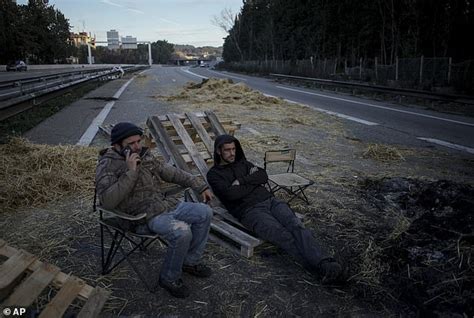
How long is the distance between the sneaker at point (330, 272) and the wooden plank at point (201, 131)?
2866 mm

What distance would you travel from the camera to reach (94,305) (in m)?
2.85

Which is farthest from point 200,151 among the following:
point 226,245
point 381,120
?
point 381,120

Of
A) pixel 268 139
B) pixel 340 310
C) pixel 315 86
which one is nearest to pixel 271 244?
pixel 340 310

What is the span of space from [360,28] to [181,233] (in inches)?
1524

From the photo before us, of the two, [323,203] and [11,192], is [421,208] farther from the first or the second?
[11,192]

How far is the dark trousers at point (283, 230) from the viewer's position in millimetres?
3547

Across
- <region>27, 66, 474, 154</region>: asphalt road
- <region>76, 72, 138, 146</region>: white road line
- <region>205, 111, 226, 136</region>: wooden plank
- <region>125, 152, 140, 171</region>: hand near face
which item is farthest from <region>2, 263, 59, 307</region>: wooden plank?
<region>27, 66, 474, 154</region>: asphalt road

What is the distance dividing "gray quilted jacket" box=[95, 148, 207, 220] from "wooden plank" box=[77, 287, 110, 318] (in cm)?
71

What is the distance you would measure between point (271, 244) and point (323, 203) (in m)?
1.47

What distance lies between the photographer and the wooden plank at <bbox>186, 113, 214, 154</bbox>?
19.2ft

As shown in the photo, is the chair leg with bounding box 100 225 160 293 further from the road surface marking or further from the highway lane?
the highway lane

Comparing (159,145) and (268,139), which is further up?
(159,145)

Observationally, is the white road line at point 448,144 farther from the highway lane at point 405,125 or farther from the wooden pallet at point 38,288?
the wooden pallet at point 38,288

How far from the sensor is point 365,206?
5266 mm
